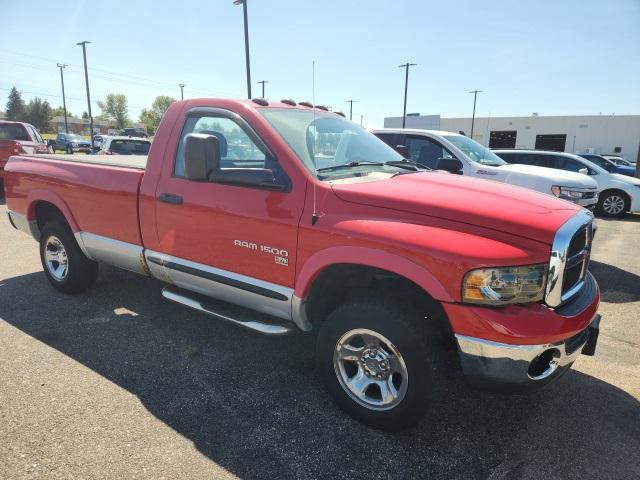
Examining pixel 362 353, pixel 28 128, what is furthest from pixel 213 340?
pixel 28 128

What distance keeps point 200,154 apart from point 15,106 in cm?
10147

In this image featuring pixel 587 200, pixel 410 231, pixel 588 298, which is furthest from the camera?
pixel 587 200

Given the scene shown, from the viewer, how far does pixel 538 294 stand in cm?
223

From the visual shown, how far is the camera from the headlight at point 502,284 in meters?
2.19

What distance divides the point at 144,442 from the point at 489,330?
2.00 metres

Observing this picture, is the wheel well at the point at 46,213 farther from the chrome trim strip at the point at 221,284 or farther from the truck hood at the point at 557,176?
the truck hood at the point at 557,176

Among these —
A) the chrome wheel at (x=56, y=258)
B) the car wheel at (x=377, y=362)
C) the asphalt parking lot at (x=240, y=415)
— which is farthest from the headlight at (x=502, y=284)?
the chrome wheel at (x=56, y=258)

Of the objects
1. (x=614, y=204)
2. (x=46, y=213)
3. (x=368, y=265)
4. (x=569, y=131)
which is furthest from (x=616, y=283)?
(x=569, y=131)

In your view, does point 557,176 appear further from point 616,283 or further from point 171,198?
point 171,198

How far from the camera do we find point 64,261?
15.2 ft

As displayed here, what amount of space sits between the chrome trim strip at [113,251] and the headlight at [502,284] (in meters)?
2.74

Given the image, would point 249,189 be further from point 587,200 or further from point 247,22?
point 247,22

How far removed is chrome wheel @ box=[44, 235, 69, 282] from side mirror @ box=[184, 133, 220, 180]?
253cm

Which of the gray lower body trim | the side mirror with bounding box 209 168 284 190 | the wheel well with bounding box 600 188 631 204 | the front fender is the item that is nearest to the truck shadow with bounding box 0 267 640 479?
the front fender
